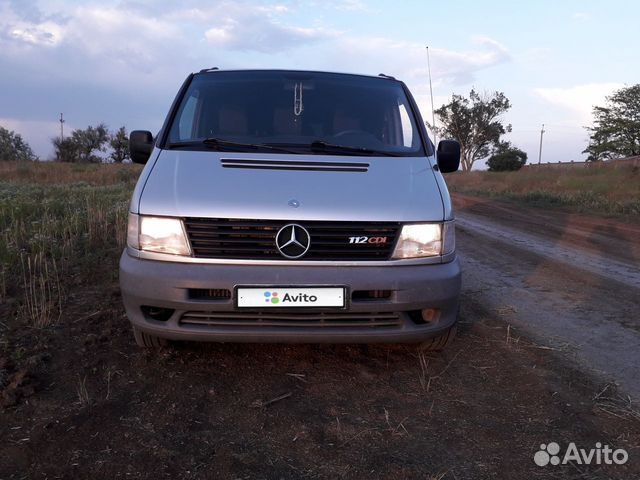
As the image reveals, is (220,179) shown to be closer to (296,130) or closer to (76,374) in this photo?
(296,130)

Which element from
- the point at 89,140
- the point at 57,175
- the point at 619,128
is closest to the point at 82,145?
the point at 89,140

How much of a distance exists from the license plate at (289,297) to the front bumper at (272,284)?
3 cm

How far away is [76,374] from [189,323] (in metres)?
0.82

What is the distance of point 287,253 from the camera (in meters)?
2.95

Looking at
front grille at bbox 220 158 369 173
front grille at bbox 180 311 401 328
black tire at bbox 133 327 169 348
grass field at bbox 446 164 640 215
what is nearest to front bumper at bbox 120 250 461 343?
front grille at bbox 180 311 401 328

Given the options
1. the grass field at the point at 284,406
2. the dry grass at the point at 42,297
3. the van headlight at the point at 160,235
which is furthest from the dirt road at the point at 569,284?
the dry grass at the point at 42,297

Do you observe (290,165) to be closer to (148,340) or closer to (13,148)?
(148,340)

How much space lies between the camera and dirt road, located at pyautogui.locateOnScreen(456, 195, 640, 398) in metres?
3.79

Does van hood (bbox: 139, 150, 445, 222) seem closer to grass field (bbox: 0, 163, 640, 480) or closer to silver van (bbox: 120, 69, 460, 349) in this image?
silver van (bbox: 120, 69, 460, 349)

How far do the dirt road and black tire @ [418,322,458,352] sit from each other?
871 mm

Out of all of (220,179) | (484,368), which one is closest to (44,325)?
(220,179)

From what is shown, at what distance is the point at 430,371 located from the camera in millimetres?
3365

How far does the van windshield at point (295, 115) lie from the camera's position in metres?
3.79

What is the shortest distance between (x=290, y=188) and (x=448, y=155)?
1.52 meters
